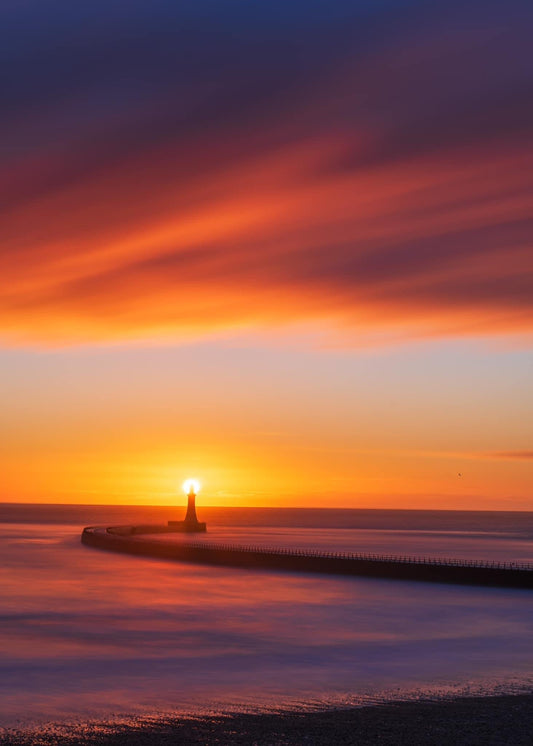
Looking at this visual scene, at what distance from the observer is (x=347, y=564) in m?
90.1

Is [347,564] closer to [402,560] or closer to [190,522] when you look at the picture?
[402,560]

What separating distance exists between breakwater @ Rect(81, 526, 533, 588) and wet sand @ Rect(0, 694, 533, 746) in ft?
166

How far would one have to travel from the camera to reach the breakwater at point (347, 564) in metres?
78.2

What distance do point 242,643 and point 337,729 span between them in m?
22.9

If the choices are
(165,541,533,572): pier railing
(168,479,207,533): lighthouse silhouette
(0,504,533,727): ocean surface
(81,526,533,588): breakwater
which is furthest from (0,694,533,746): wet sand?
(168,479,207,533): lighthouse silhouette

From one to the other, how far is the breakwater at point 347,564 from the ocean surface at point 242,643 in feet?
9.47

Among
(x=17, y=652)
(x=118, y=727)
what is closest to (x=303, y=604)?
(x=17, y=652)

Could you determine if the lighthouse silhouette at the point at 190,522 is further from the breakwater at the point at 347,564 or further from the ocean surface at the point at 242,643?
the ocean surface at the point at 242,643

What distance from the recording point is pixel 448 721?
26.1 metres

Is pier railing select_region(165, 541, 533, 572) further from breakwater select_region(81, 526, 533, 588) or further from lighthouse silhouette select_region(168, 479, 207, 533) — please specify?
lighthouse silhouette select_region(168, 479, 207, 533)

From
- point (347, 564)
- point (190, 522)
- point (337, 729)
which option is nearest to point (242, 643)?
point (337, 729)

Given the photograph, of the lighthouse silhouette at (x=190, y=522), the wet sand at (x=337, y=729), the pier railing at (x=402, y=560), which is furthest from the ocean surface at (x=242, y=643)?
the lighthouse silhouette at (x=190, y=522)

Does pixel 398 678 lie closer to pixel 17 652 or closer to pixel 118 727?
pixel 118 727

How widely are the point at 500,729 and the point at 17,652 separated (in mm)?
27363
